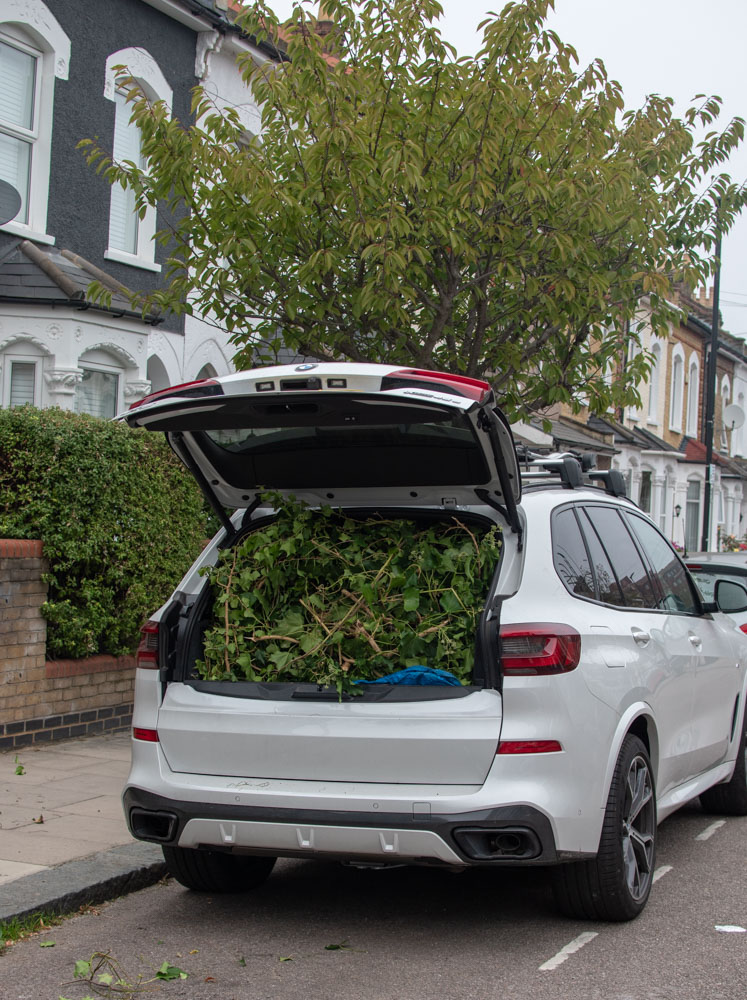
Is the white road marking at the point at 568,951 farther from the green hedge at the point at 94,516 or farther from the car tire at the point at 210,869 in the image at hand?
the green hedge at the point at 94,516

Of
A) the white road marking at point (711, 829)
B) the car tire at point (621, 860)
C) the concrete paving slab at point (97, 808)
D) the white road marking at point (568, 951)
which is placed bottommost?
the white road marking at point (711, 829)

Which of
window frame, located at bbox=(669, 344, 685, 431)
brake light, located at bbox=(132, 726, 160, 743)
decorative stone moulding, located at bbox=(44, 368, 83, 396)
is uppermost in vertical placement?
window frame, located at bbox=(669, 344, 685, 431)

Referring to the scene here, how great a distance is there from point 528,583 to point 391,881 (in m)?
1.89

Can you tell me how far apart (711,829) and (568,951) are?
2.77 meters

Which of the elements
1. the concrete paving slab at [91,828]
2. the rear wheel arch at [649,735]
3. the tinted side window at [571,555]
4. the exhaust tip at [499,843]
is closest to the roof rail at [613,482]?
the tinted side window at [571,555]

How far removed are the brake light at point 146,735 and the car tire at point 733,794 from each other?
3.90 metres

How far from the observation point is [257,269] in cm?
903

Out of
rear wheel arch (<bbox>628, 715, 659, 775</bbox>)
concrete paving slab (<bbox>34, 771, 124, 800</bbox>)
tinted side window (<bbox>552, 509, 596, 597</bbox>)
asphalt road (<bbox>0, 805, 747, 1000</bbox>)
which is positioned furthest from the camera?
concrete paving slab (<bbox>34, 771, 124, 800</bbox>)

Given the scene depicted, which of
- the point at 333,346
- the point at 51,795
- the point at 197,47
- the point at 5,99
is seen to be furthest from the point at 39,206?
the point at 51,795

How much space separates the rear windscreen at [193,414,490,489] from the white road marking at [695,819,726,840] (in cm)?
300

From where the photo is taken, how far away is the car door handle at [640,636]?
5.40m

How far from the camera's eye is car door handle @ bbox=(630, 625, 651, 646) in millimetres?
5403

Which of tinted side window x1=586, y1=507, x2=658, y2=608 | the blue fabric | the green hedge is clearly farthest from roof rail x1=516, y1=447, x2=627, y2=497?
the green hedge

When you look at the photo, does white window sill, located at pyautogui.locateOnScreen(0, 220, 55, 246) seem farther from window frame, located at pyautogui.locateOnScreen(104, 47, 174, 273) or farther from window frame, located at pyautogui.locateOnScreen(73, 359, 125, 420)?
window frame, located at pyautogui.locateOnScreen(73, 359, 125, 420)
